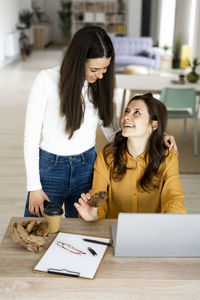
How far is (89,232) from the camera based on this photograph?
1466mm

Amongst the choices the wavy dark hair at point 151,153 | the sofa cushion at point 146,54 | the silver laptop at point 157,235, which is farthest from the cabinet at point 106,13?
the silver laptop at point 157,235

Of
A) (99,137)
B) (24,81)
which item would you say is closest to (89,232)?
(99,137)

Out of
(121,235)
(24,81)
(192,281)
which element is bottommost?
(24,81)

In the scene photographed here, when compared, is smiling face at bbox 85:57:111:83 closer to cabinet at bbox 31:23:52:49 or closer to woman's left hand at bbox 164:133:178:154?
woman's left hand at bbox 164:133:178:154

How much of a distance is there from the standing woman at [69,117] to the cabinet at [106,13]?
11.7 metres

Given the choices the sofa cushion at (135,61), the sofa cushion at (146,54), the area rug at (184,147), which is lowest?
the area rug at (184,147)

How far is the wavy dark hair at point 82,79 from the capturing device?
5.03 ft

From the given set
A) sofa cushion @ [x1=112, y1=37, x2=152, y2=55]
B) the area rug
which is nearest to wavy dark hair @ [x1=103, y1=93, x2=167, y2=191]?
the area rug

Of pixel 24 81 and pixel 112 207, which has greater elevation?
pixel 112 207

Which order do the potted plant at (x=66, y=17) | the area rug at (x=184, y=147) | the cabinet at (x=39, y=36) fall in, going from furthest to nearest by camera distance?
the potted plant at (x=66, y=17) → the cabinet at (x=39, y=36) → the area rug at (x=184, y=147)

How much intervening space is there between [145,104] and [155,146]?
203 millimetres

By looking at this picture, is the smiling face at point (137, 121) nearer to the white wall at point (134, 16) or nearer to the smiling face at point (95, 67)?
the smiling face at point (95, 67)

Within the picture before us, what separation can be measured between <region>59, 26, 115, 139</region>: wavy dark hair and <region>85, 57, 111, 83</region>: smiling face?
0.05ft

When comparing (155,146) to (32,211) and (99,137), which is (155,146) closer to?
(32,211)
